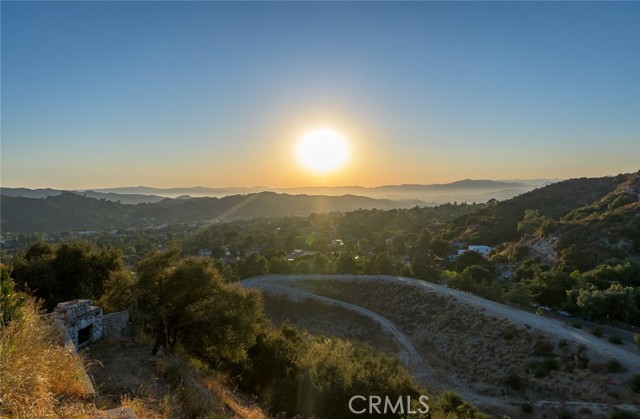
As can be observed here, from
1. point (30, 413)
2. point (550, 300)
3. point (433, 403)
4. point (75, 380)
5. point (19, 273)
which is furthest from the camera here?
point (550, 300)

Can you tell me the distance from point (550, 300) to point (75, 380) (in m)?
37.7

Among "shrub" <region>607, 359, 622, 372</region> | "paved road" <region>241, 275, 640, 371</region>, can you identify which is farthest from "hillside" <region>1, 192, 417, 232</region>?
"shrub" <region>607, 359, 622, 372</region>

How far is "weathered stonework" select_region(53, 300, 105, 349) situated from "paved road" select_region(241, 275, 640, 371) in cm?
2115

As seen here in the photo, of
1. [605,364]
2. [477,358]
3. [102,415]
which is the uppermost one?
[102,415]

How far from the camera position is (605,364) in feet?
67.2

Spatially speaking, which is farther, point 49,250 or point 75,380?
point 49,250

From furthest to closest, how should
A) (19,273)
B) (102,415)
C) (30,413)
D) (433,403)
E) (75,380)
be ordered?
1. (19,273)
2. (433,403)
3. (75,380)
4. (102,415)
5. (30,413)

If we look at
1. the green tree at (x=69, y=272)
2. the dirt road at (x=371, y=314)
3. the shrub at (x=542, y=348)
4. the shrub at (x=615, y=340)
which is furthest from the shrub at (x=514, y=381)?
the green tree at (x=69, y=272)

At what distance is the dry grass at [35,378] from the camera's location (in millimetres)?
4242

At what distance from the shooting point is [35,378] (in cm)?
477

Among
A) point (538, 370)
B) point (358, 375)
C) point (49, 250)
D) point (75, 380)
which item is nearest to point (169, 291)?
point (358, 375)

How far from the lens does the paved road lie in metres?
22.2

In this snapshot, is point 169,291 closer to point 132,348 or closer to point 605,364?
point 132,348

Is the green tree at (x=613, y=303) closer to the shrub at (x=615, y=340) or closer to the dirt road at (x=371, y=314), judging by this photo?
the shrub at (x=615, y=340)
